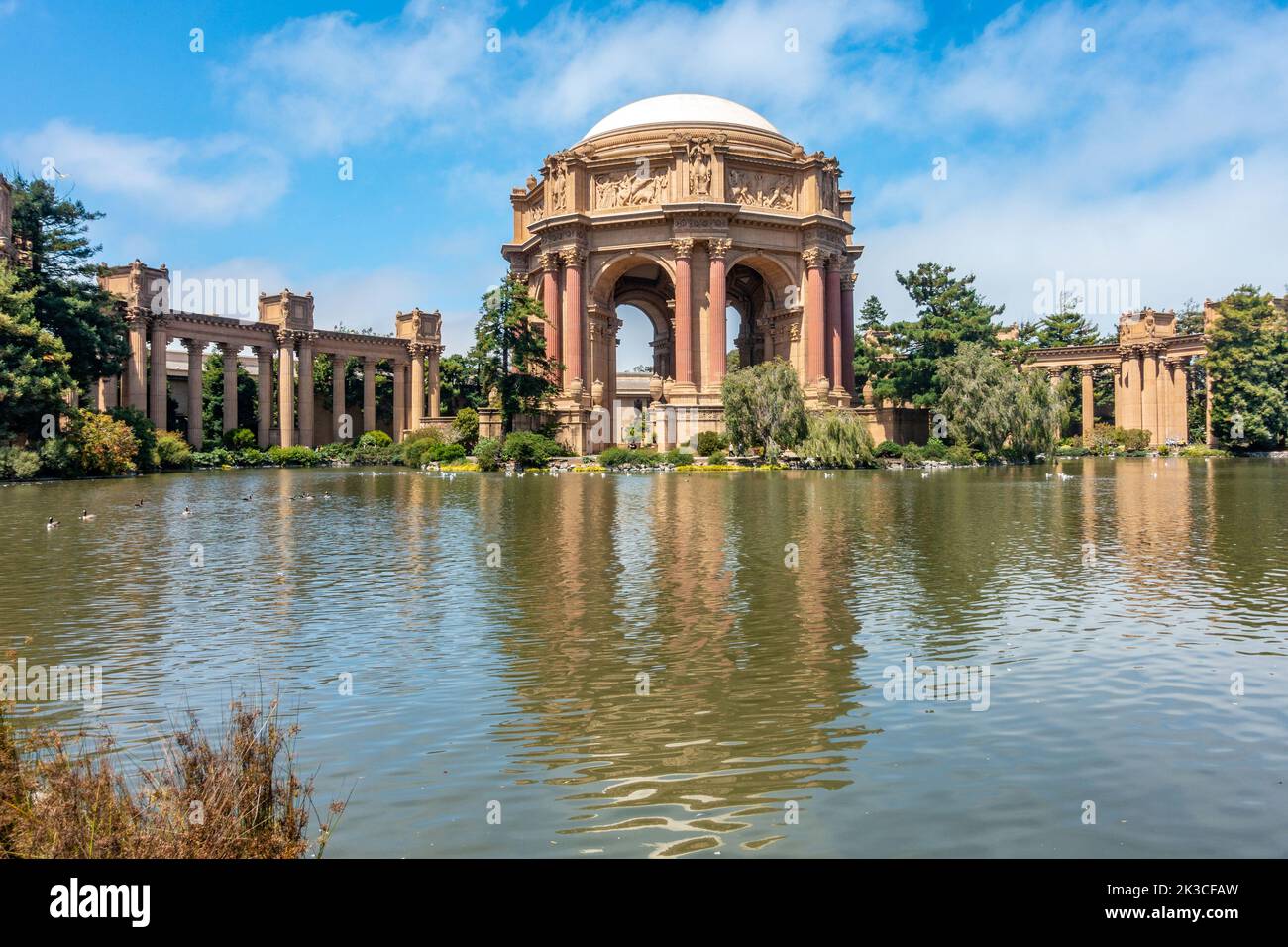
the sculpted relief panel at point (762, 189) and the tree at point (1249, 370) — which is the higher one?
the sculpted relief panel at point (762, 189)

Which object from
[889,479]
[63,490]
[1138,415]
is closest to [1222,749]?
[889,479]

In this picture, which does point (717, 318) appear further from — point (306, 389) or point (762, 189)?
point (306, 389)

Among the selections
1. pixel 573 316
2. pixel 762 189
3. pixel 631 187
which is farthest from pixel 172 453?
pixel 762 189

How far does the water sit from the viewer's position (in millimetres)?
5629

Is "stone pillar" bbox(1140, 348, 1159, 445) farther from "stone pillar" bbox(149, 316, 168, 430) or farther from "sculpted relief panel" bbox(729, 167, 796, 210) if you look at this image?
"stone pillar" bbox(149, 316, 168, 430)

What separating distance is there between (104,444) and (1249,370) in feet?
236

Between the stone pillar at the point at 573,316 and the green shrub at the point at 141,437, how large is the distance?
24241mm

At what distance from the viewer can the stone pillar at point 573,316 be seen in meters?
63.7

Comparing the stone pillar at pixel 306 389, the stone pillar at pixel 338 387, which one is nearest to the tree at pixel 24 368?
the stone pillar at pixel 306 389

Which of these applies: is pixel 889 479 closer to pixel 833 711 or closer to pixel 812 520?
pixel 812 520

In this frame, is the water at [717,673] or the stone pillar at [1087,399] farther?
the stone pillar at [1087,399]

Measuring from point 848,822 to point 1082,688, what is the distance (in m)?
3.66

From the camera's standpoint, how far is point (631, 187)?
63531 millimetres

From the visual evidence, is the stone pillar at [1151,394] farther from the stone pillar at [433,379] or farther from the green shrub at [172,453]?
the green shrub at [172,453]
